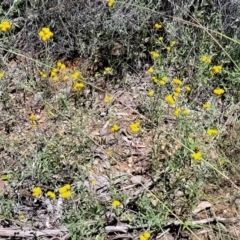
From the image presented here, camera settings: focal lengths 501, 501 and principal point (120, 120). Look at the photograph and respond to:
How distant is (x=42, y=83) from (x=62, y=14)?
23.8 inches

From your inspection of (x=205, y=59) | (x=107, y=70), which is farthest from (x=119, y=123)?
(x=205, y=59)

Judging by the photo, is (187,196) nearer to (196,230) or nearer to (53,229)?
(196,230)

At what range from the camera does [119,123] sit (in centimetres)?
342

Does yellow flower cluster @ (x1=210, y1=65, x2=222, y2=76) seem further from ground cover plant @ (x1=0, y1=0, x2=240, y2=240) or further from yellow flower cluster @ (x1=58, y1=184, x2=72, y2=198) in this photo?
yellow flower cluster @ (x1=58, y1=184, x2=72, y2=198)

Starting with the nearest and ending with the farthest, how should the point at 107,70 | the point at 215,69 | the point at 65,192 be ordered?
1. the point at 65,192
2. the point at 215,69
3. the point at 107,70

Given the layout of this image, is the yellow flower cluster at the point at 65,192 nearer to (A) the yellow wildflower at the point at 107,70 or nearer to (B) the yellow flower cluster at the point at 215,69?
(A) the yellow wildflower at the point at 107,70

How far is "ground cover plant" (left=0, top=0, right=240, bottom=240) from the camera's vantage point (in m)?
2.79

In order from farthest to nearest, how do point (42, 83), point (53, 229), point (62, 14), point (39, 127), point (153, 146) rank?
point (62, 14)
point (42, 83)
point (39, 127)
point (153, 146)
point (53, 229)

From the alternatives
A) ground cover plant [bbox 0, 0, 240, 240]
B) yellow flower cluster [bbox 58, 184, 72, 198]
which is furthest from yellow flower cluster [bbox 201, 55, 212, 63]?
yellow flower cluster [bbox 58, 184, 72, 198]

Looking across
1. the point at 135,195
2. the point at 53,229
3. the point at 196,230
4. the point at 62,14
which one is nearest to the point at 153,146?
the point at 135,195

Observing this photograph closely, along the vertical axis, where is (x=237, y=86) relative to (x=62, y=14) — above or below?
below

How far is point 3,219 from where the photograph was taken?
281 cm

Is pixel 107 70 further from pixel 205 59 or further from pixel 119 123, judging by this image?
pixel 205 59

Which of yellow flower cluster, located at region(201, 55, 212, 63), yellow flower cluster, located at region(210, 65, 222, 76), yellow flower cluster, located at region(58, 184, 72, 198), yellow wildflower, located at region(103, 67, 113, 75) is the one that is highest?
yellow flower cluster, located at region(201, 55, 212, 63)
